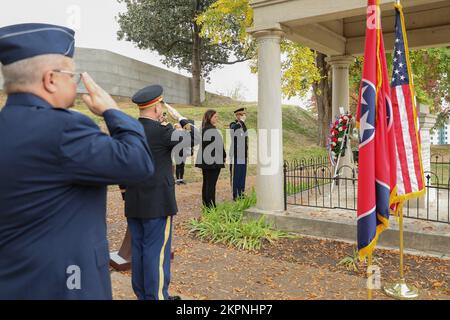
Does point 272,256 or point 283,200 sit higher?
point 283,200

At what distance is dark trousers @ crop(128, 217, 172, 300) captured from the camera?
3820mm

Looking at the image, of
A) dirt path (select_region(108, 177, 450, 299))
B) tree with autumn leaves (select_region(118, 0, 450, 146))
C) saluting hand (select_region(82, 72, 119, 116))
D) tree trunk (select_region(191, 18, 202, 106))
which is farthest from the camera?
tree trunk (select_region(191, 18, 202, 106))

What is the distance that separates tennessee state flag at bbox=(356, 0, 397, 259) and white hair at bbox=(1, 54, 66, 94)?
10.2 feet

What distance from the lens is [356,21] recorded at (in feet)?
33.3

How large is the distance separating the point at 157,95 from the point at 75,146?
2.48 metres

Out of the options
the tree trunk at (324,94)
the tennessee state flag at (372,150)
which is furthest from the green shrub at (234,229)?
the tree trunk at (324,94)

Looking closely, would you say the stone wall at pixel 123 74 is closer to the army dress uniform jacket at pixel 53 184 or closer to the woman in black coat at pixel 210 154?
the woman in black coat at pixel 210 154

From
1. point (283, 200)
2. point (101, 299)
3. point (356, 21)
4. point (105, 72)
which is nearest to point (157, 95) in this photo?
point (101, 299)

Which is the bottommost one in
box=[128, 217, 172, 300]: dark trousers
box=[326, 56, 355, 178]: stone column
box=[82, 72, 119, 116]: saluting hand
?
box=[128, 217, 172, 300]: dark trousers

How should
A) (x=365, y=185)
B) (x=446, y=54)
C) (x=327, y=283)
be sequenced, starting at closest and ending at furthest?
(x=365, y=185), (x=327, y=283), (x=446, y=54)

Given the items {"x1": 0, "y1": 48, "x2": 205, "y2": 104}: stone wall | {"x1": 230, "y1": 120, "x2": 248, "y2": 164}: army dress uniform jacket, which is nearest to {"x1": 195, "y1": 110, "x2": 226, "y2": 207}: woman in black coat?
{"x1": 230, "y1": 120, "x2": 248, "y2": 164}: army dress uniform jacket

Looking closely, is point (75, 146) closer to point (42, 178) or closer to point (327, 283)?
point (42, 178)

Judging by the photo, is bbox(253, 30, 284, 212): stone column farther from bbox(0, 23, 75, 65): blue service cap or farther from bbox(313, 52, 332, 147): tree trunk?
bbox(313, 52, 332, 147): tree trunk

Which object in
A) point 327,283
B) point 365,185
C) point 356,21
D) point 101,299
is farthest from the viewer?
point 356,21
